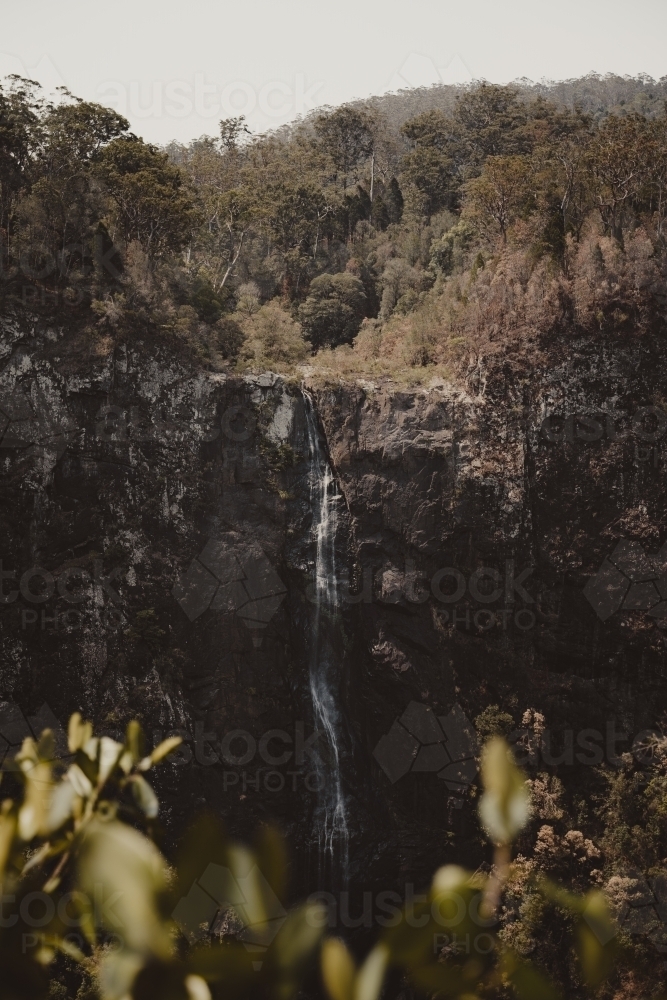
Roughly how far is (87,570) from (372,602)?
429 centimetres

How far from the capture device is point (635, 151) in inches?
545

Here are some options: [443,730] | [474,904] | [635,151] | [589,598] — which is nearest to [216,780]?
[443,730]

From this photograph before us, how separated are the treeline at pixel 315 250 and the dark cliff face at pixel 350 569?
41.5 inches

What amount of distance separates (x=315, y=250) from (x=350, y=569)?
10.7m

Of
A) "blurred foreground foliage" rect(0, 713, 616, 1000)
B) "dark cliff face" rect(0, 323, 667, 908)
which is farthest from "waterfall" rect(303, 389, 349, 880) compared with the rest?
"blurred foreground foliage" rect(0, 713, 616, 1000)

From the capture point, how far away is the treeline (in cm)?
1292

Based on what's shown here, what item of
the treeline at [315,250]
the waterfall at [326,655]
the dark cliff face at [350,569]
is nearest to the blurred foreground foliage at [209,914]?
the dark cliff face at [350,569]

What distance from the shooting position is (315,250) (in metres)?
20.0

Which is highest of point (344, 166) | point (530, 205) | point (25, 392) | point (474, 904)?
point (344, 166)

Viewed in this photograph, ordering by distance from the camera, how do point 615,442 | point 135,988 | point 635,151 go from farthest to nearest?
→ point 635,151, point 615,442, point 135,988

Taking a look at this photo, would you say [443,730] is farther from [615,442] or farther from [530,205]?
[530,205]

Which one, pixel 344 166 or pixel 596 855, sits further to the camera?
pixel 344 166

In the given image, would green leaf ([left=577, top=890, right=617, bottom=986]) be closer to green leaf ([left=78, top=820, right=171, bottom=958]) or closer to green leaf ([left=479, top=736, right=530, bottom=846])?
green leaf ([left=479, top=736, right=530, bottom=846])

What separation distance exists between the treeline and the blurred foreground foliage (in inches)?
499
